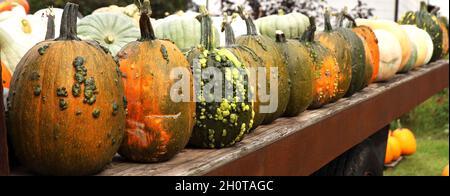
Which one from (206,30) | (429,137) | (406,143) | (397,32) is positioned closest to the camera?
(206,30)

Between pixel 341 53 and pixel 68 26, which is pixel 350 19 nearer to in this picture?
Result: pixel 341 53

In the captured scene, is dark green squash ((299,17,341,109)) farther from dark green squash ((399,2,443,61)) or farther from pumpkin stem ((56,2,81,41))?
dark green squash ((399,2,443,61))

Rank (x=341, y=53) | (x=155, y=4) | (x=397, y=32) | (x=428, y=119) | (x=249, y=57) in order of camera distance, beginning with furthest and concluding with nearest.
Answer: (x=428, y=119) < (x=155, y=4) < (x=397, y=32) < (x=341, y=53) < (x=249, y=57)

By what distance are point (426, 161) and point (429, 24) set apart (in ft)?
Answer: 4.76

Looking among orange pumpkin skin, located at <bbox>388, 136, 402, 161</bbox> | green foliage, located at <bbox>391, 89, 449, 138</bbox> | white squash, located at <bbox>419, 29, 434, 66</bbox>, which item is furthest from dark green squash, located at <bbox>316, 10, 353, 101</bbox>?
green foliage, located at <bbox>391, 89, 449, 138</bbox>

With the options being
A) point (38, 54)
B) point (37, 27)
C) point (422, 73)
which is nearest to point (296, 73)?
point (37, 27)

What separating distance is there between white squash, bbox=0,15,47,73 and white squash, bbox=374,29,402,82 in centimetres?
202

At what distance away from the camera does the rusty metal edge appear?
5.45 ft

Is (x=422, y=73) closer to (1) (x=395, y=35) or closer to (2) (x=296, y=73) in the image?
(1) (x=395, y=35)

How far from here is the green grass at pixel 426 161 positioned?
5.31 metres

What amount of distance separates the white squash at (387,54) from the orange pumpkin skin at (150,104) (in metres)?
2.09

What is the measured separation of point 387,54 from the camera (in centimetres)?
335

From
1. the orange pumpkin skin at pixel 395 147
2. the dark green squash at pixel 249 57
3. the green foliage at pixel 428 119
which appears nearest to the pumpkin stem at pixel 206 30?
the dark green squash at pixel 249 57

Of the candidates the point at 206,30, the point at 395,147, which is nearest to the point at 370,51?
the point at 206,30
